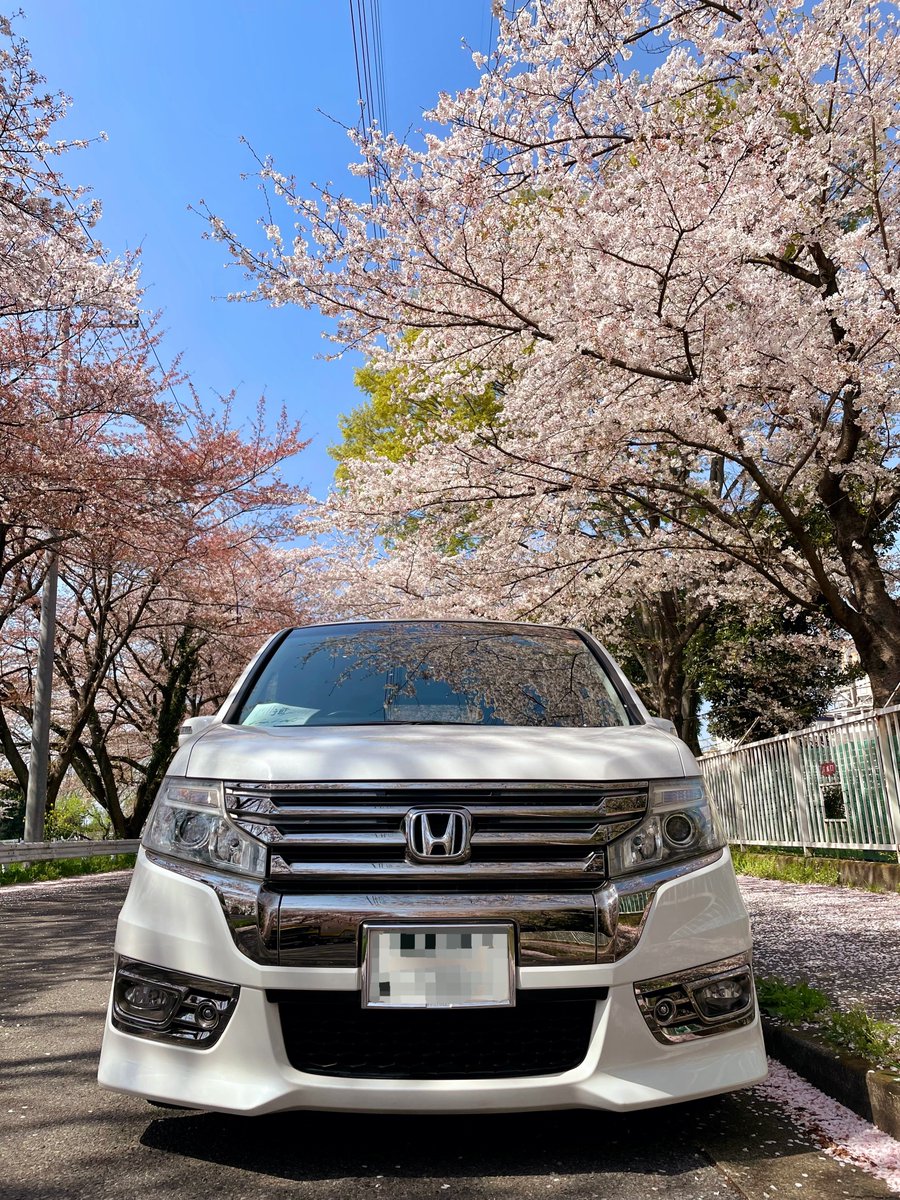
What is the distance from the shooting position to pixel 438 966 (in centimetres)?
216

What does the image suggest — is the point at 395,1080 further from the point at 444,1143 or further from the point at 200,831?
the point at 200,831

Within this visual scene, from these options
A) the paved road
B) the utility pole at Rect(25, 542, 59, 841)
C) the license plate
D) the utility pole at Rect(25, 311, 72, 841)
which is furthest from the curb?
the utility pole at Rect(25, 542, 59, 841)

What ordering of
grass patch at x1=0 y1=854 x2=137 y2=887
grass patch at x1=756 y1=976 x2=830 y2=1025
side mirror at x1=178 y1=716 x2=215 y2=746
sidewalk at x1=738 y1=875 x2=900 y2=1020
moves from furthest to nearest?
grass patch at x1=0 y1=854 x2=137 y2=887 → sidewalk at x1=738 y1=875 x2=900 y2=1020 → grass patch at x1=756 y1=976 x2=830 y2=1025 → side mirror at x1=178 y1=716 x2=215 y2=746

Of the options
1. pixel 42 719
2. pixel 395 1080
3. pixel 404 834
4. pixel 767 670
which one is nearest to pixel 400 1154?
pixel 395 1080

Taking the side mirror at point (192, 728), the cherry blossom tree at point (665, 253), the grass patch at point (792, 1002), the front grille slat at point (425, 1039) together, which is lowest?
the grass patch at point (792, 1002)

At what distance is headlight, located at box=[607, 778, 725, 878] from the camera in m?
2.34

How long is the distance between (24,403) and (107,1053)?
1108 cm

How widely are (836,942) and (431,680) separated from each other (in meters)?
3.52

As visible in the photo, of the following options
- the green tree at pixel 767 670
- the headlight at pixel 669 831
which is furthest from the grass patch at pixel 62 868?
the green tree at pixel 767 670

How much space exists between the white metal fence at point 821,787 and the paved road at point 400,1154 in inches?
226

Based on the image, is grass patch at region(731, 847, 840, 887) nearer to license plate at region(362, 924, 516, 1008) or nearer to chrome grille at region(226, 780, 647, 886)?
chrome grille at region(226, 780, 647, 886)

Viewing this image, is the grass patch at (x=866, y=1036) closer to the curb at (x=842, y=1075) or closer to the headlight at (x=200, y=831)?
the curb at (x=842, y=1075)

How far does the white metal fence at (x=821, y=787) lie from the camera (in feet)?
25.6

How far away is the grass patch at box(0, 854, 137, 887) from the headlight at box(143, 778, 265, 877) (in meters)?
10.2
